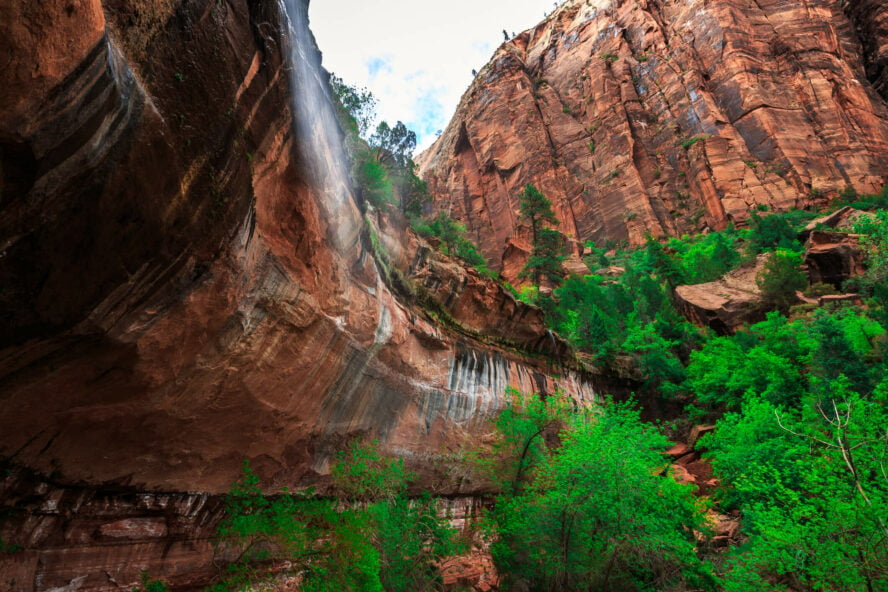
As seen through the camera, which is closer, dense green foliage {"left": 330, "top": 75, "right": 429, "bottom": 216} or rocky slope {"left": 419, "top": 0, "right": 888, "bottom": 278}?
dense green foliage {"left": 330, "top": 75, "right": 429, "bottom": 216}

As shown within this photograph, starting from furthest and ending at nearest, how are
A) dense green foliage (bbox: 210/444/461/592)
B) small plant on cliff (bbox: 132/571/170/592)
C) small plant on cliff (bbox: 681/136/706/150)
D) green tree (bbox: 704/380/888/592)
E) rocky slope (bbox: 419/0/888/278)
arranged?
small plant on cliff (bbox: 681/136/706/150)
rocky slope (bbox: 419/0/888/278)
dense green foliage (bbox: 210/444/461/592)
green tree (bbox: 704/380/888/592)
small plant on cliff (bbox: 132/571/170/592)

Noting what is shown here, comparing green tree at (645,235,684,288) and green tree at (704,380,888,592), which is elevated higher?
green tree at (645,235,684,288)

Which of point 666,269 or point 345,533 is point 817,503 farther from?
point 666,269

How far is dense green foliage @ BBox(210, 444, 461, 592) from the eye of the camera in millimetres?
9305

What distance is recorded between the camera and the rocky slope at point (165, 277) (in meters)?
4.17

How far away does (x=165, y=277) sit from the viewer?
604cm

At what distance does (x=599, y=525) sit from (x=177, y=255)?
12.8 meters

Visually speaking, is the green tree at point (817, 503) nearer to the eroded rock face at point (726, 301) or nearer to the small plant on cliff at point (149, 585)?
the eroded rock face at point (726, 301)

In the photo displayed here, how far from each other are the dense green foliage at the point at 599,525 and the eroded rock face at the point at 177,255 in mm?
Result: 6036

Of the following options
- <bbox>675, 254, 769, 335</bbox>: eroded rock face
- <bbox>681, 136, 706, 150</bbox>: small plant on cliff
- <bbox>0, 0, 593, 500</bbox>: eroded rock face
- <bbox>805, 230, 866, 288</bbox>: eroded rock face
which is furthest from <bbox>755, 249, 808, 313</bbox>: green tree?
<bbox>681, 136, 706, 150</bbox>: small plant on cliff

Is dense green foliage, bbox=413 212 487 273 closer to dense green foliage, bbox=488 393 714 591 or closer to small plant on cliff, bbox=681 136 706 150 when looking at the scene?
dense green foliage, bbox=488 393 714 591

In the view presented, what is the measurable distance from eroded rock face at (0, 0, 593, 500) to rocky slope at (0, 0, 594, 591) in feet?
0.09

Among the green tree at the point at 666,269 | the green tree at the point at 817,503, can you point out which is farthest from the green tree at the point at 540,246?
the green tree at the point at 817,503

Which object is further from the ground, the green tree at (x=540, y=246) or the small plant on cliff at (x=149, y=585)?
the green tree at (x=540, y=246)
